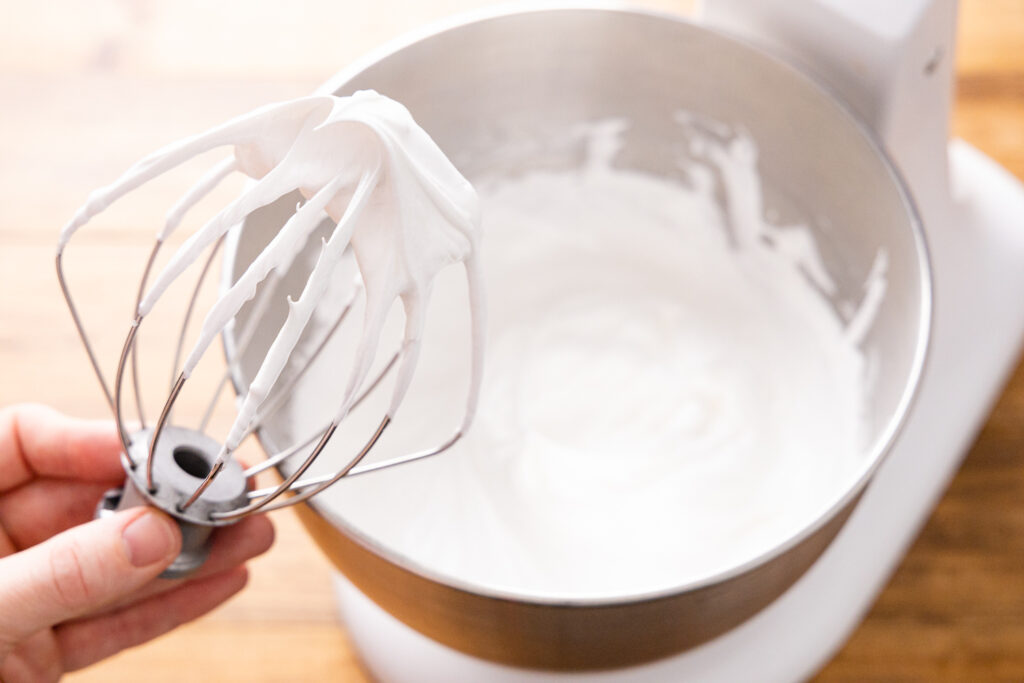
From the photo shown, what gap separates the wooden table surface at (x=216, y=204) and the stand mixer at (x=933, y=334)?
4cm

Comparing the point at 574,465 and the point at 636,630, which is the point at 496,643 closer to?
the point at 636,630

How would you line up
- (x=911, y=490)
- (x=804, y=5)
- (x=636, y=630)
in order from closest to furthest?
(x=636, y=630) → (x=804, y=5) → (x=911, y=490)

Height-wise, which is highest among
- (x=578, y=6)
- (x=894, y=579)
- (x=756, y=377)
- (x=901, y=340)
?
(x=578, y=6)

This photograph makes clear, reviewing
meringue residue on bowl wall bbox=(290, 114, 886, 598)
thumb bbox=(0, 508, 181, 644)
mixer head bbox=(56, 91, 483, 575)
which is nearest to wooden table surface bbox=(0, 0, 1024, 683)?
meringue residue on bowl wall bbox=(290, 114, 886, 598)

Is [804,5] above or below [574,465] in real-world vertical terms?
above

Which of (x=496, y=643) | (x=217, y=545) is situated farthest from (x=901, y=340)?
(x=217, y=545)

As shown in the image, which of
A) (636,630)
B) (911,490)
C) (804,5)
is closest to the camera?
(636,630)

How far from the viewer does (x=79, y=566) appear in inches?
17.8

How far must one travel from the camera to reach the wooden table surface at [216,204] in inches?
27.5

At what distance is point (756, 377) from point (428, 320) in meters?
0.22

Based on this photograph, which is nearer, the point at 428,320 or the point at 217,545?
the point at 217,545

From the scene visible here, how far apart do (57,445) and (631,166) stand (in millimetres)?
415

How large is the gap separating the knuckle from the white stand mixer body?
206 mm

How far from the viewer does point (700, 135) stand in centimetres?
69
